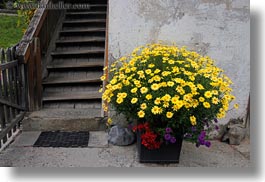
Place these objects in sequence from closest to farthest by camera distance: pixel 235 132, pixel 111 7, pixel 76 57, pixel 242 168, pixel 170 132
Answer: pixel 170 132, pixel 242 168, pixel 111 7, pixel 235 132, pixel 76 57

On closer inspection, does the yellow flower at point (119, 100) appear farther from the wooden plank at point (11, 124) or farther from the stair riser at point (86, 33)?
the stair riser at point (86, 33)

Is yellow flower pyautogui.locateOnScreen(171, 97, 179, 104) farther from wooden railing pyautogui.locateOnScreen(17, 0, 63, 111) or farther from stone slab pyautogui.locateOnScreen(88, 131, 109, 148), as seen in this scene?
wooden railing pyautogui.locateOnScreen(17, 0, 63, 111)

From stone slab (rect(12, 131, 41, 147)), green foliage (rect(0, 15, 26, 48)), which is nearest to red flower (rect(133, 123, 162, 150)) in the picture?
stone slab (rect(12, 131, 41, 147))

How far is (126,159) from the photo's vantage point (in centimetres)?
340

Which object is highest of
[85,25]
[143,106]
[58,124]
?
[85,25]

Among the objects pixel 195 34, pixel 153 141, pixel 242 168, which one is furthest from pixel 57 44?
pixel 242 168

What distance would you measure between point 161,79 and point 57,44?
10.1 ft

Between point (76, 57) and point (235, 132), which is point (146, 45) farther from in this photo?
point (76, 57)

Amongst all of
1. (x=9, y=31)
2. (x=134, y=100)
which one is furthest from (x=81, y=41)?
(x=9, y=31)

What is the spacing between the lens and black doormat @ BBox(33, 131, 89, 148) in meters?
3.68

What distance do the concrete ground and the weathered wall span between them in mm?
1037

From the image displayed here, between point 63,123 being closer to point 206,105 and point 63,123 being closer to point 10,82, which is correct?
point 10,82

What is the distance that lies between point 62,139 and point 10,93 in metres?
0.87

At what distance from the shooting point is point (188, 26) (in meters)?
3.65
